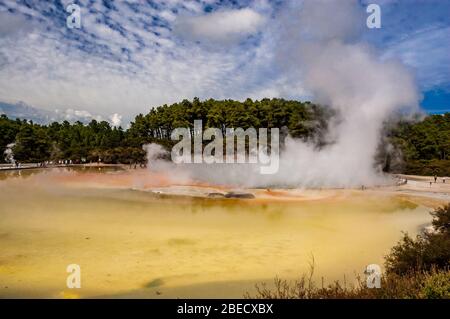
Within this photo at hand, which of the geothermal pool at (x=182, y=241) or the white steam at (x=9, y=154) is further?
the white steam at (x=9, y=154)

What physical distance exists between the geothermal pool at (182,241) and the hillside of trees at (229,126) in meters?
19.4

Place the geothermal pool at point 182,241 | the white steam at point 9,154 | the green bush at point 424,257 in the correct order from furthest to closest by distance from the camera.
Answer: the white steam at point 9,154 → the geothermal pool at point 182,241 → the green bush at point 424,257

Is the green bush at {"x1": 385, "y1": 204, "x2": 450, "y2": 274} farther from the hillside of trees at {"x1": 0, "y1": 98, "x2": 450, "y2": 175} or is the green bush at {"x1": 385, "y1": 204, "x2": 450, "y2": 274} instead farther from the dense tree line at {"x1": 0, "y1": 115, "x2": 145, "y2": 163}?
the dense tree line at {"x1": 0, "y1": 115, "x2": 145, "y2": 163}

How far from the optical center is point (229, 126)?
58.8 metres

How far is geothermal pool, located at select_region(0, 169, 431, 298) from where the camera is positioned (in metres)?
10.1

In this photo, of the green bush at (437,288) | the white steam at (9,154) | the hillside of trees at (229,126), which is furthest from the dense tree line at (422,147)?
the white steam at (9,154)

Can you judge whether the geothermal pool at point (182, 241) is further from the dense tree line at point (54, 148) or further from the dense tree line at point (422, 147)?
the dense tree line at point (54, 148)

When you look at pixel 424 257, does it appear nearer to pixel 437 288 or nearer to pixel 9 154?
pixel 437 288

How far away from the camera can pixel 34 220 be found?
17.0 m

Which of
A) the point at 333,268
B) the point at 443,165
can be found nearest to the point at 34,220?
the point at 333,268

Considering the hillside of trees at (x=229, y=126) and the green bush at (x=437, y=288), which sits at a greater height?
the hillside of trees at (x=229, y=126)

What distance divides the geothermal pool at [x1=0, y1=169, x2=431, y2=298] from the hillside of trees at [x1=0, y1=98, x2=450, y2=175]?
63.6ft

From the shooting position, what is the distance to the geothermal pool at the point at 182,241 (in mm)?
10070

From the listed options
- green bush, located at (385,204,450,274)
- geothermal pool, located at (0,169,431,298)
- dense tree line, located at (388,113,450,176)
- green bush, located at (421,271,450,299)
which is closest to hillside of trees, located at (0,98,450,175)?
dense tree line, located at (388,113,450,176)
